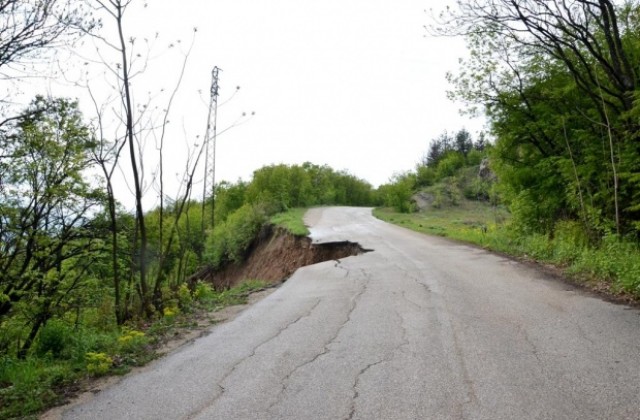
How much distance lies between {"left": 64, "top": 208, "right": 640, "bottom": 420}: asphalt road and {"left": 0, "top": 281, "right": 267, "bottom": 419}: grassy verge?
1.44ft

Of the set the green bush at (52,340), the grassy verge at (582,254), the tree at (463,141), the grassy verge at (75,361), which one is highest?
the tree at (463,141)

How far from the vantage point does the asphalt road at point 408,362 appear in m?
3.79

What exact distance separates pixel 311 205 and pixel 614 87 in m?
41.6

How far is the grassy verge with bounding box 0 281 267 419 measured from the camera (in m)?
4.38

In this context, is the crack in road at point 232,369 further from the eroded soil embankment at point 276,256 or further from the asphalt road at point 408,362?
the eroded soil embankment at point 276,256

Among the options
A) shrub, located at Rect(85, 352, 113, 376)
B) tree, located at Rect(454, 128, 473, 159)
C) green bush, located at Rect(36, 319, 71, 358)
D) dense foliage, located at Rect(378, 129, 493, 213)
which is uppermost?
tree, located at Rect(454, 128, 473, 159)

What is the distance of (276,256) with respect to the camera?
2378 centimetres

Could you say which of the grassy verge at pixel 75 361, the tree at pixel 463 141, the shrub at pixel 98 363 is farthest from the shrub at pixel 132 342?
the tree at pixel 463 141

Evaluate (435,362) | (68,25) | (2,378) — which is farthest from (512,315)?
(68,25)

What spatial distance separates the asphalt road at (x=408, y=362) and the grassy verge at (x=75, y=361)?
439mm

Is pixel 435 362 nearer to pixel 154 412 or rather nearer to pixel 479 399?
pixel 479 399

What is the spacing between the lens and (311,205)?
171ft

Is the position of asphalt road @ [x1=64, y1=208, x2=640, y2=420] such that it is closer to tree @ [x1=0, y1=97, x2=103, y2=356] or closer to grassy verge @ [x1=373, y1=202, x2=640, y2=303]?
grassy verge @ [x1=373, y1=202, x2=640, y2=303]

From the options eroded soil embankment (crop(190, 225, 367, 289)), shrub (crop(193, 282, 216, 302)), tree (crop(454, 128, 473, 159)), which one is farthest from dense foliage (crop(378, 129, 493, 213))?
shrub (crop(193, 282, 216, 302))
